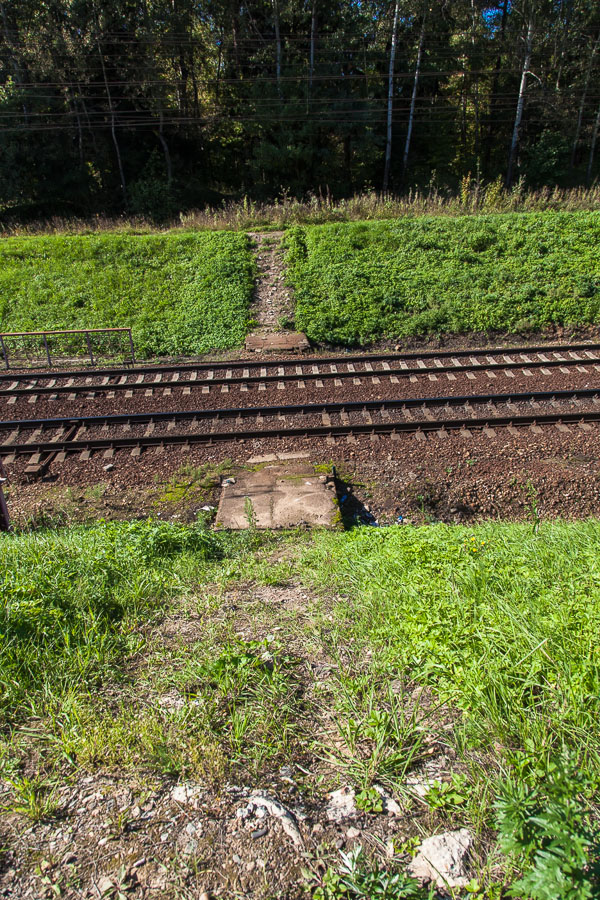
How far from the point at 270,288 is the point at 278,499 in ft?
31.6

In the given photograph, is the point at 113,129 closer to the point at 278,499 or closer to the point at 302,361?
the point at 302,361

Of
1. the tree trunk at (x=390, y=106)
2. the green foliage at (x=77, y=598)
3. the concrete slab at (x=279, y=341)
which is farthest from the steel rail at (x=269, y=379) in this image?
the tree trunk at (x=390, y=106)

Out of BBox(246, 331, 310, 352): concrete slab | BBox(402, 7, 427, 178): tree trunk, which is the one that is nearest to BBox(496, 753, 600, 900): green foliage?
BBox(246, 331, 310, 352): concrete slab

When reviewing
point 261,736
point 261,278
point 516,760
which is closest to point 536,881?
point 516,760

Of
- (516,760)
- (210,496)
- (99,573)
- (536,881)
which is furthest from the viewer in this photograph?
(210,496)

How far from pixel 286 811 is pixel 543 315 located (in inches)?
554

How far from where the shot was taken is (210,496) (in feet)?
26.1

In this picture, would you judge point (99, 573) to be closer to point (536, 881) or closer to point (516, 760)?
point (516, 760)

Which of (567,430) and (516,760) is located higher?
(516,760)

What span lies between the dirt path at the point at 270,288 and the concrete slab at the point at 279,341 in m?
0.33

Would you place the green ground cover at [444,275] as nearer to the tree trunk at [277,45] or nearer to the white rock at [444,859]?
the white rock at [444,859]

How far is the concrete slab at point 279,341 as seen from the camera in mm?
13164

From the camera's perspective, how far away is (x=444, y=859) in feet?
8.08

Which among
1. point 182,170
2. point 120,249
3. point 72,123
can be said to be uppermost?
point 72,123
